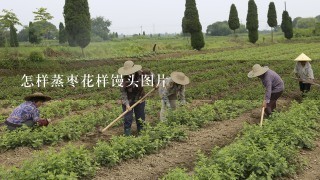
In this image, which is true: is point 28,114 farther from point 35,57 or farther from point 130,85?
point 35,57

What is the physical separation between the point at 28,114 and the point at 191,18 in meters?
27.5

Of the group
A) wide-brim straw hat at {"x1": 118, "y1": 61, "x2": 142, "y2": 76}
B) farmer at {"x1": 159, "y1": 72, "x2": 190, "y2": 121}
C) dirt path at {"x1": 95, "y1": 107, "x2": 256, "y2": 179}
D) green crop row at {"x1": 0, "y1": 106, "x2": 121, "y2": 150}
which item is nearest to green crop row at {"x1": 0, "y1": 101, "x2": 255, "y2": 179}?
dirt path at {"x1": 95, "y1": 107, "x2": 256, "y2": 179}

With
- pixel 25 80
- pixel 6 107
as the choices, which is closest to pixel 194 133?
pixel 6 107

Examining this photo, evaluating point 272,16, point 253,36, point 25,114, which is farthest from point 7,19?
point 272,16

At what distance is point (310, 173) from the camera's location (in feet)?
20.4

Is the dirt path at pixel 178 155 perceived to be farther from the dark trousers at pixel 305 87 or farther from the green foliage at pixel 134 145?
the dark trousers at pixel 305 87

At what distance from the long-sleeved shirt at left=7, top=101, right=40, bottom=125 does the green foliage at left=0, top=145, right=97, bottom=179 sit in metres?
2.22

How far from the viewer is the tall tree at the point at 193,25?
33625mm

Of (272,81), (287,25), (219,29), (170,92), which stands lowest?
(170,92)

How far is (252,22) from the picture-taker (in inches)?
1654

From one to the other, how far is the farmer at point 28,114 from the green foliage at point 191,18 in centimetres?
2699

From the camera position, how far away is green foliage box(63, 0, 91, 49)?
26.3 m

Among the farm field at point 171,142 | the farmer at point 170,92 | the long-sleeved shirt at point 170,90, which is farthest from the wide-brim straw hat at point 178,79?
the farm field at point 171,142

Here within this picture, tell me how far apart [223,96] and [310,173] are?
698 cm
